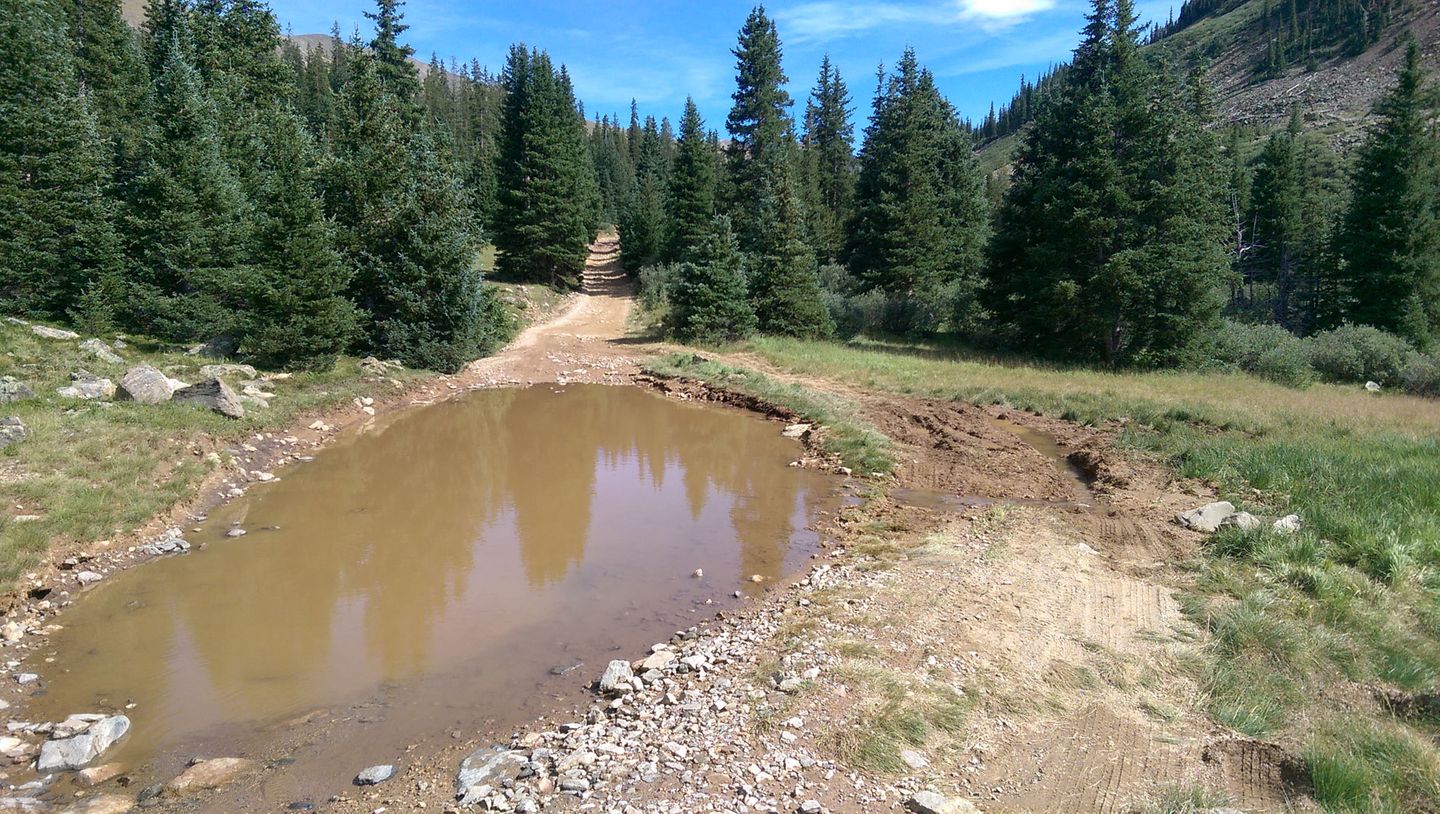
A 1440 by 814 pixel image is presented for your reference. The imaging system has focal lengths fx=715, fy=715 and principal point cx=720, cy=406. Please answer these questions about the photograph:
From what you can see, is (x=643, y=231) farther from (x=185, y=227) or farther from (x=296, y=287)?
(x=296, y=287)

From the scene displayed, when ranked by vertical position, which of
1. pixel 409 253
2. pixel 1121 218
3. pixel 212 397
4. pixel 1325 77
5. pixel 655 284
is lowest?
pixel 212 397

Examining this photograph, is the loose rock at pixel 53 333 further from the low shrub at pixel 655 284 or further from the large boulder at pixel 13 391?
the low shrub at pixel 655 284

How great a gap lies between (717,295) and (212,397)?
1781cm

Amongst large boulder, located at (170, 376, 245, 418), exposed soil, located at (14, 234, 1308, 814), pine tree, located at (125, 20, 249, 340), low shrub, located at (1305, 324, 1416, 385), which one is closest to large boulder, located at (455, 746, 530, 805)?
exposed soil, located at (14, 234, 1308, 814)

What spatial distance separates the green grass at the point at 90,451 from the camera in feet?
31.0

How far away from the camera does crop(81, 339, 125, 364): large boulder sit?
16.9m

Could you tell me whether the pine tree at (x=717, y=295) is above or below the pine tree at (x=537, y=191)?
below

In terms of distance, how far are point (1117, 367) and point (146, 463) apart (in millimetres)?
27790

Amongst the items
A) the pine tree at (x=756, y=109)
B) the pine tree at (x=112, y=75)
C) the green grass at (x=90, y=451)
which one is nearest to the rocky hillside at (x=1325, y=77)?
the pine tree at (x=756, y=109)

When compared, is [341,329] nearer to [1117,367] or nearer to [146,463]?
[146,463]

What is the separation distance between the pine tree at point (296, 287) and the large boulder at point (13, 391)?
20.1 ft

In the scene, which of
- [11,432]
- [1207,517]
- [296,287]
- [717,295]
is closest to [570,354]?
[717,295]

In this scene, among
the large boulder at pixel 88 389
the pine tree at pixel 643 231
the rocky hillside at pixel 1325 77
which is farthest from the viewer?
the rocky hillside at pixel 1325 77

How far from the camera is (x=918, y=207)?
120ft
